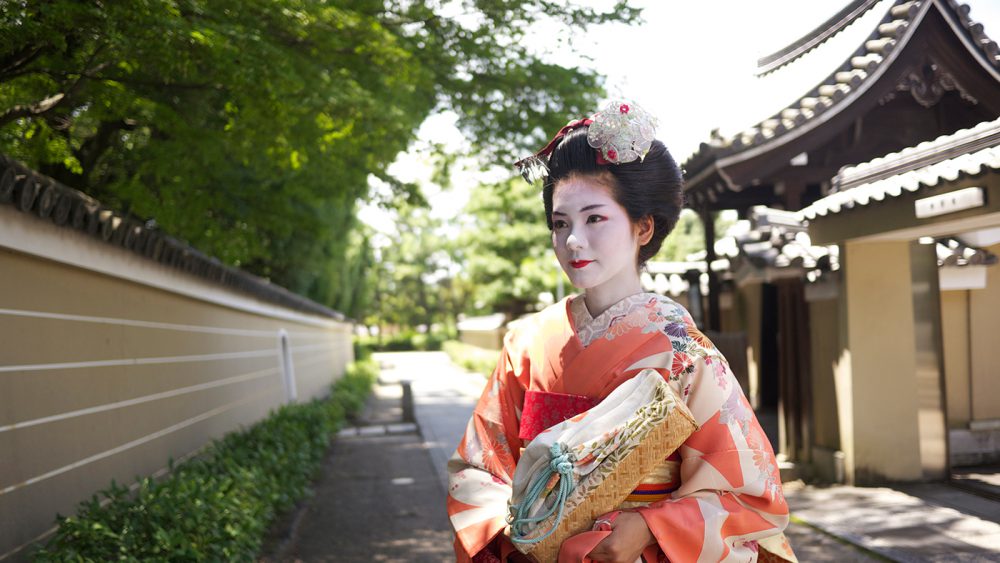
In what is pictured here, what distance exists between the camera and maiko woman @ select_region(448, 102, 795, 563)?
2164 millimetres

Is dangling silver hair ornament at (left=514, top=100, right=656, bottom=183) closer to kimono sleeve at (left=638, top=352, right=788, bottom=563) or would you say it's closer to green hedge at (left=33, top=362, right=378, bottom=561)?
kimono sleeve at (left=638, top=352, right=788, bottom=563)

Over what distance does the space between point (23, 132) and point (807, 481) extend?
7.64 meters

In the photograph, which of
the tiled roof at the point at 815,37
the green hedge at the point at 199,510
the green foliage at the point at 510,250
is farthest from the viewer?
the green foliage at the point at 510,250

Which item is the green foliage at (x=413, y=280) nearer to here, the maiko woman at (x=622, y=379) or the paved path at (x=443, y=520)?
the paved path at (x=443, y=520)

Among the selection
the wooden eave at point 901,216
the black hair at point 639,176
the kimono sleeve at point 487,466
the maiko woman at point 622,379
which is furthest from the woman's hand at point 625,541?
the wooden eave at point 901,216

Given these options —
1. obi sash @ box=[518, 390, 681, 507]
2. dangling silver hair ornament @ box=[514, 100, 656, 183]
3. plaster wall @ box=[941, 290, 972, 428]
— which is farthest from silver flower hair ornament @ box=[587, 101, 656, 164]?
plaster wall @ box=[941, 290, 972, 428]

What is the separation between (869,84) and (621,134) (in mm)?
5911

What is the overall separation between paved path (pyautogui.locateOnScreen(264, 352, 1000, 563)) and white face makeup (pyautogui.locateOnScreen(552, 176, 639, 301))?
156 inches

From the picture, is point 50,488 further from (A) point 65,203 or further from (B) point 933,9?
(B) point 933,9

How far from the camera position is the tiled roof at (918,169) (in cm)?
553

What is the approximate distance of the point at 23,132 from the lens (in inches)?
210

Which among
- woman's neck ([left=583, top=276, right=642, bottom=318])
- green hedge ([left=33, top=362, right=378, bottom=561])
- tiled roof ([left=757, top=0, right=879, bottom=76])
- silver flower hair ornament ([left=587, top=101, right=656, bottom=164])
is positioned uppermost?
tiled roof ([left=757, top=0, right=879, bottom=76])

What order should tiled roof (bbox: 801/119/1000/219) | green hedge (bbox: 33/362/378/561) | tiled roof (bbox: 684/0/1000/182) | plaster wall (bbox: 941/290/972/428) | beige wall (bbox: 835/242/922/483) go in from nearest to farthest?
green hedge (bbox: 33/362/378/561) → tiled roof (bbox: 801/119/1000/219) → tiled roof (bbox: 684/0/1000/182) → beige wall (bbox: 835/242/922/483) → plaster wall (bbox: 941/290/972/428)

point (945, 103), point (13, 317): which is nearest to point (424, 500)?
point (13, 317)
